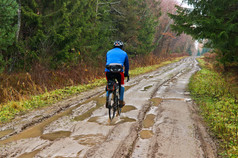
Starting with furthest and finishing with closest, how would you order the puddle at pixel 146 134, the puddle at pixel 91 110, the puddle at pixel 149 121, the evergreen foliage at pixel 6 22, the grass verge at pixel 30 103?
the evergreen foliage at pixel 6 22 < the grass verge at pixel 30 103 < the puddle at pixel 91 110 < the puddle at pixel 149 121 < the puddle at pixel 146 134

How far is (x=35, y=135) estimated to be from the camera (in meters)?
4.62

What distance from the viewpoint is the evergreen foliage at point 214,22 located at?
7348 millimetres

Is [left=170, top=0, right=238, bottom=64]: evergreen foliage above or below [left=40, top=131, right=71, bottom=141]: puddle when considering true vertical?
above

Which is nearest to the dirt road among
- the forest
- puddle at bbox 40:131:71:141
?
puddle at bbox 40:131:71:141

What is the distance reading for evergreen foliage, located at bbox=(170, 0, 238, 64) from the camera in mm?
7348

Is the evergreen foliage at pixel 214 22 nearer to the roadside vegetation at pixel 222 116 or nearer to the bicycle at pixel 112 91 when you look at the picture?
the roadside vegetation at pixel 222 116

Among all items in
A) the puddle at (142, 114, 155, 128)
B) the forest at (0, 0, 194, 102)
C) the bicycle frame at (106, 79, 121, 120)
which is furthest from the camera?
the forest at (0, 0, 194, 102)

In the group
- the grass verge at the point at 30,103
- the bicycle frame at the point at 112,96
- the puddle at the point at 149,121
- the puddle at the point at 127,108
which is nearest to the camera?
the puddle at the point at 149,121

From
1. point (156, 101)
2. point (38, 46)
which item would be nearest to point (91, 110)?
point (156, 101)

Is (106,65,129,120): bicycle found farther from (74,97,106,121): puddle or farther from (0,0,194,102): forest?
(0,0,194,102): forest

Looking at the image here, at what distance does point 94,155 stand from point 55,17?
28.5 feet

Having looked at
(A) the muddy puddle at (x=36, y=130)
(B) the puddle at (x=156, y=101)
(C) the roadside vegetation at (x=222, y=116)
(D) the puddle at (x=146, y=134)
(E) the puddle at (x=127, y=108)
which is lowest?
(A) the muddy puddle at (x=36, y=130)

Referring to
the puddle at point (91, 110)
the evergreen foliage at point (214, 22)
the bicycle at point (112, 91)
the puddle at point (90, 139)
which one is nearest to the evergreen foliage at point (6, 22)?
the puddle at point (91, 110)

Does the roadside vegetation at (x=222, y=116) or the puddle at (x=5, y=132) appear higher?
the roadside vegetation at (x=222, y=116)
